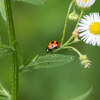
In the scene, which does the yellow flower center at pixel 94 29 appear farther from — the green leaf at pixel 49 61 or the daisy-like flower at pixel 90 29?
the green leaf at pixel 49 61

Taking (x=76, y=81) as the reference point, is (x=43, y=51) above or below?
above

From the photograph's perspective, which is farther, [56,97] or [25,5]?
[25,5]

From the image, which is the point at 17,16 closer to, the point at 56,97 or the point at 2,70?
the point at 2,70

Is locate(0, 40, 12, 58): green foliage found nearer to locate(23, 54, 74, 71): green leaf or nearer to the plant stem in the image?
the plant stem

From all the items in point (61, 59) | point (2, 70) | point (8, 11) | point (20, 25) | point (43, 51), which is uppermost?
point (8, 11)

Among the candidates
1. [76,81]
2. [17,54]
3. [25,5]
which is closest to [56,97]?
[76,81]

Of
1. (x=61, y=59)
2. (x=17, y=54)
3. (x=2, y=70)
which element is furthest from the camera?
(x=2, y=70)

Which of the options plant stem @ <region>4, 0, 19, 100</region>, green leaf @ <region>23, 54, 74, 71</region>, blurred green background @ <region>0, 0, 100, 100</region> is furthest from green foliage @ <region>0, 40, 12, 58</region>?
blurred green background @ <region>0, 0, 100, 100</region>
